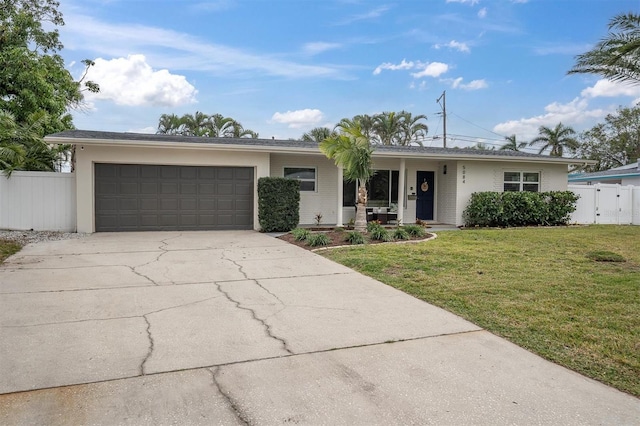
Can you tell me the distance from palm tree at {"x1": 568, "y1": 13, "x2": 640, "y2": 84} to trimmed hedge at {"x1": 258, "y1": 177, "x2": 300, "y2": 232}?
7.55 meters

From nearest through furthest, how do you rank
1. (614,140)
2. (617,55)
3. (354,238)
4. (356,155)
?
(617,55) → (354,238) → (356,155) → (614,140)

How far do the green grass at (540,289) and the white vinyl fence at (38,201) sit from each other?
8460 millimetres

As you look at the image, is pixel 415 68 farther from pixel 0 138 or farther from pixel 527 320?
pixel 527 320

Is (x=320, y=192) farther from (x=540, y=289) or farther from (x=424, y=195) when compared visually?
Answer: (x=540, y=289)

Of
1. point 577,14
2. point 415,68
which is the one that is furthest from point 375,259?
point 415,68

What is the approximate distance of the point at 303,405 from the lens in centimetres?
278

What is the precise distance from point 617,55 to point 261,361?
26.1 ft

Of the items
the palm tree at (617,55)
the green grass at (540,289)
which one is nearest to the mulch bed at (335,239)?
the green grass at (540,289)

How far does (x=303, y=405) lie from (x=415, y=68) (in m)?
23.1

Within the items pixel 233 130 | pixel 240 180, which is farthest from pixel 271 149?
pixel 233 130

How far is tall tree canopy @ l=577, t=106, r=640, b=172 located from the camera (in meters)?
37.1

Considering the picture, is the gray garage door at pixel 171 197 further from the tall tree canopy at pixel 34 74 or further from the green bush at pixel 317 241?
the green bush at pixel 317 241

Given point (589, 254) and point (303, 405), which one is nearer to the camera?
point (303, 405)

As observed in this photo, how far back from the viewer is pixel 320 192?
49.6 ft
